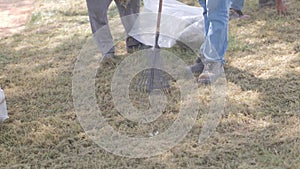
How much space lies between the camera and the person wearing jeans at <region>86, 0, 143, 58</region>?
3926 millimetres

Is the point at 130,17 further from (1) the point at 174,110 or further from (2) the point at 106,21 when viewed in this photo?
(1) the point at 174,110

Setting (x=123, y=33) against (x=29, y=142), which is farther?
(x=123, y=33)

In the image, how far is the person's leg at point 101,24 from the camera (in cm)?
391

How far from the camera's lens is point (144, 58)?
158 inches

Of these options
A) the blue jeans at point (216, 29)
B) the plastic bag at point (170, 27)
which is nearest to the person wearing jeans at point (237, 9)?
the plastic bag at point (170, 27)

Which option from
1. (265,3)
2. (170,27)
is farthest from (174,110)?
(265,3)

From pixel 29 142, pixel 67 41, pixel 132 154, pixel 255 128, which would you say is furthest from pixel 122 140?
pixel 67 41

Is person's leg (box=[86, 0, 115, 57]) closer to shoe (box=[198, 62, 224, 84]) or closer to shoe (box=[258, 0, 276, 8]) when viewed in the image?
shoe (box=[198, 62, 224, 84])

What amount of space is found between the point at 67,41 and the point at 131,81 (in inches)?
51.8

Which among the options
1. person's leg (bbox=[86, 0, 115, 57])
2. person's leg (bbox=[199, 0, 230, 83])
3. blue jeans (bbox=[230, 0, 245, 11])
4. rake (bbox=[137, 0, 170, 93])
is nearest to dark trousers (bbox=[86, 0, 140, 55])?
person's leg (bbox=[86, 0, 115, 57])

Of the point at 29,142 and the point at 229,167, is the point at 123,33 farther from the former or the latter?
the point at 229,167

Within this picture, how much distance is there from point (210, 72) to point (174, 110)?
520 millimetres

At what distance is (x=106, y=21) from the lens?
4070mm

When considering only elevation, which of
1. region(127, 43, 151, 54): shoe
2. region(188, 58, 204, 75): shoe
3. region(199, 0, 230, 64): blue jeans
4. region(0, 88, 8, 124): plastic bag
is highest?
region(199, 0, 230, 64): blue jeans
